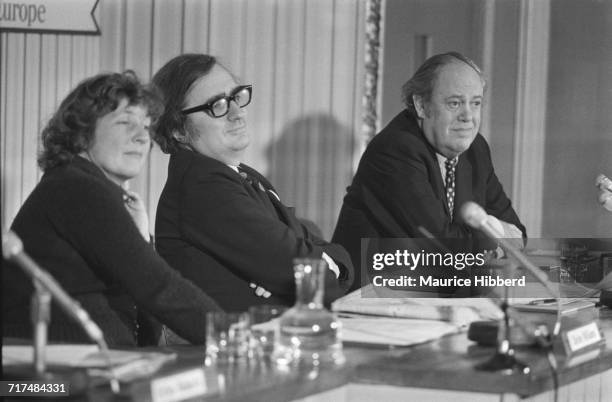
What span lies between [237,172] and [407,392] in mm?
976

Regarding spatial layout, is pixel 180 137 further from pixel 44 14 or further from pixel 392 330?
pixel 44 14

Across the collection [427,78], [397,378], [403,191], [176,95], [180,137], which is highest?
[427,78]

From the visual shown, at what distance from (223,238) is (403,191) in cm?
91

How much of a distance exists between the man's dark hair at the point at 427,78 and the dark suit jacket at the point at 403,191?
0.07 metres

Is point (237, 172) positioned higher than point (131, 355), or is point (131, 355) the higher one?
point (237, 172)

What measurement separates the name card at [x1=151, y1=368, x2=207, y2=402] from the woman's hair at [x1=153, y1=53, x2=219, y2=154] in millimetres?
1202

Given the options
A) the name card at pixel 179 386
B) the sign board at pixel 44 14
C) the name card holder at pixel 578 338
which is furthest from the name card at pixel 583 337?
the sign board at pixel 44 14

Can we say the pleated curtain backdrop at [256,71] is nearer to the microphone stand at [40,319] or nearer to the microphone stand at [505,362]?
the microphone stand at [505,362]

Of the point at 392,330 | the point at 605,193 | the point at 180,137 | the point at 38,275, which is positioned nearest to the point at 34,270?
the point at 38,275

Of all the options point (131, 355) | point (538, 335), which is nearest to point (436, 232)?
point (538, 335)

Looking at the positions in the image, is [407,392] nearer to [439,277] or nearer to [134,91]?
[134,91]

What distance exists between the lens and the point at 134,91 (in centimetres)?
234

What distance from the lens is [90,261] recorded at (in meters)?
2.14

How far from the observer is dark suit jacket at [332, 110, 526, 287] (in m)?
3.33
